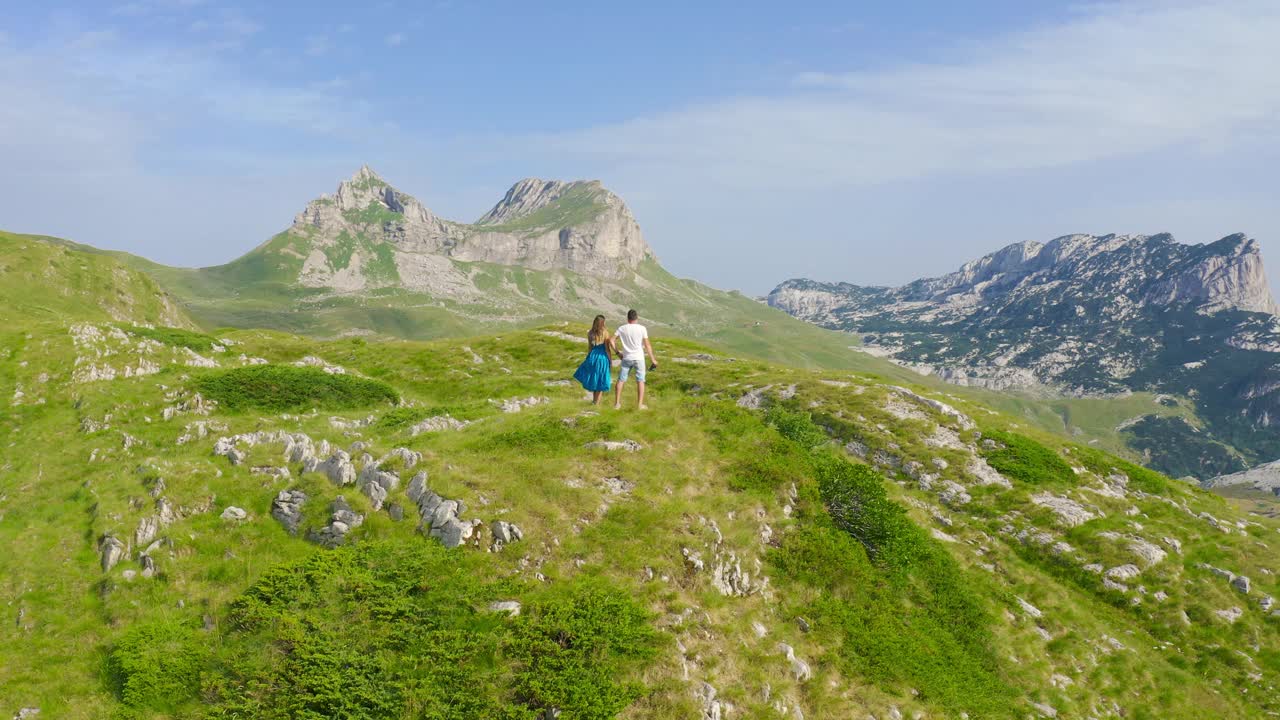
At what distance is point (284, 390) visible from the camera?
107ft

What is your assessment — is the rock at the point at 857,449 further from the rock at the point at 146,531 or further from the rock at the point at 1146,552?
the rock at the point at 146,531

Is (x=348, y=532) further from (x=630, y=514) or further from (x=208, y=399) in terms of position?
(x=208, y=399)

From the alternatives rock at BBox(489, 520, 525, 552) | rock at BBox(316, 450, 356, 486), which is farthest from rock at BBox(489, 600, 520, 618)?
rock at BBox(316, 450, 356, 486)

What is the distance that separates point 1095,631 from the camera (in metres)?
22.4

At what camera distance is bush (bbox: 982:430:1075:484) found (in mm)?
33000

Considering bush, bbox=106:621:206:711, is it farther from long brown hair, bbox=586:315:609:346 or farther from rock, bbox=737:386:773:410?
rock, bbox=737:386:773:410

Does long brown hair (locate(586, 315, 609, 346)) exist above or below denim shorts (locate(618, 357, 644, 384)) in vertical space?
above

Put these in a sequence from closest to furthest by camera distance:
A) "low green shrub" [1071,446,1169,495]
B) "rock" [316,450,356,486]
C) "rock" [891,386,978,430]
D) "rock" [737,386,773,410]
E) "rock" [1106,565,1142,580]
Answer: "rock" [316,450,356,486]
"rock" [1106,565,1142,580]
"low green shrub" [1071,446,1169,495]
"rock" [891,386,978,430]
"rock" [737,386,773,410]

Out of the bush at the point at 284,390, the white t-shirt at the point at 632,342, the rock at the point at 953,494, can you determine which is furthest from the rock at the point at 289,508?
the rock at the point at 953,494

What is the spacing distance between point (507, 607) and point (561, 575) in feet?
5.38

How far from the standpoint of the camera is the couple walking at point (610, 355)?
2473 cm

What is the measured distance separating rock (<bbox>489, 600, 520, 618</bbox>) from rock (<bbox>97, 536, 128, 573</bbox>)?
10.8m

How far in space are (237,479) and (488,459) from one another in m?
7.79

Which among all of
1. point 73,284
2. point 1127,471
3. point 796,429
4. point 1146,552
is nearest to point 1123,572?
point 1146,552
